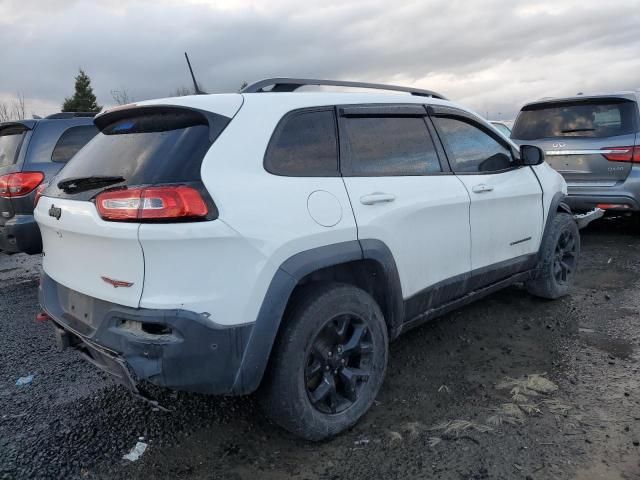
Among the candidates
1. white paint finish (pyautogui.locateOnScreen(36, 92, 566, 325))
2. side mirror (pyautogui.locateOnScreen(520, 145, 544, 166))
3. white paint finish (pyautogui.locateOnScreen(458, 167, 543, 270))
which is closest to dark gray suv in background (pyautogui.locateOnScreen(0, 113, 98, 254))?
white paint finish (pyautogui.locateOnScreen(36, 92, 566, 325))

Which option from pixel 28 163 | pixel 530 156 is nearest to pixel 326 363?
pixel 530 156

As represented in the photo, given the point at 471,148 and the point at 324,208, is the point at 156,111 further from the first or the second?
the point at 471,148

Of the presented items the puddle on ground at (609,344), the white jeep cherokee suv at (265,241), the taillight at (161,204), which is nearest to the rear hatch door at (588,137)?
the puddle on ground at (609,344)

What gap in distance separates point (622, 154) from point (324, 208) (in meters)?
4.99

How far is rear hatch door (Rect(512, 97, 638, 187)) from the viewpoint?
6142 mm

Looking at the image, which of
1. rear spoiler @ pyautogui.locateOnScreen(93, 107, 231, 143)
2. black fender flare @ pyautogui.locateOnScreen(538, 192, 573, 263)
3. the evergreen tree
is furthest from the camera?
the evergreen tree

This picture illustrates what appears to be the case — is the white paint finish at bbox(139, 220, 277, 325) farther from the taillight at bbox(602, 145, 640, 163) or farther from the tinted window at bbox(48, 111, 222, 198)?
the taillight at bbox(602, 145, 640, 163)

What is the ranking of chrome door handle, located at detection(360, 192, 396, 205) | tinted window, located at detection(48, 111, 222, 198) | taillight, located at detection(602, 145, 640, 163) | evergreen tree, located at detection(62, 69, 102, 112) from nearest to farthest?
tinted window, located at detection(48, 111, 222, 198) → chrome door handle, located at detection(360, 192, 396, 205) → taillight, located at detection(602, 145, 640, 163) → evergreen tree, located at detection(62, 69, 102, 112)

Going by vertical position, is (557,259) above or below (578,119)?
below

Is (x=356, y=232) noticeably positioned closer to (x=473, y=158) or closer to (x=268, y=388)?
(x=268, y=388)

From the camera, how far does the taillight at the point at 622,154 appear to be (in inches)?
238

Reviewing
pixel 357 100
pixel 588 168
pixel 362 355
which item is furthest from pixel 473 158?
pixel 588 168

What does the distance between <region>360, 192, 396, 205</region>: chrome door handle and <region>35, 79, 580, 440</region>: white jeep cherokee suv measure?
22 mm

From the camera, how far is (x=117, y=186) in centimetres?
242
